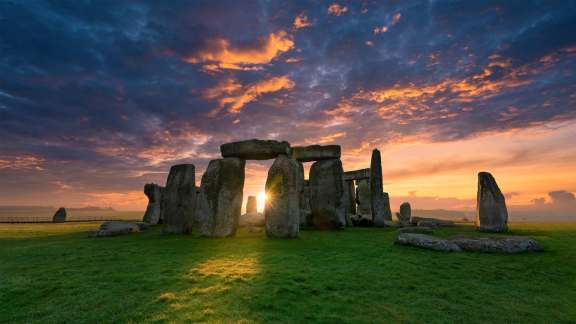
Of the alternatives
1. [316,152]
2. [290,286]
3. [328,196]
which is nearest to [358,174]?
[316,152]

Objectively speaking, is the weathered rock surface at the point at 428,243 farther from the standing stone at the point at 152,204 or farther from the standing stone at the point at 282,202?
the standing stone at the point at 152,204

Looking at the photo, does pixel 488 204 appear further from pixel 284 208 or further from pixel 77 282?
pixel 77 282

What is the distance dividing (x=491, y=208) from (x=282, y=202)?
9131mm

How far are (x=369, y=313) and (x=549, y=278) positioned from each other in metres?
4.15

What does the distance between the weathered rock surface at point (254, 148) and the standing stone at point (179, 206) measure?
225 cm

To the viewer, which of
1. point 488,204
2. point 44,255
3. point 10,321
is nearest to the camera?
point 10,321

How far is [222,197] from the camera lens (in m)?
11.1

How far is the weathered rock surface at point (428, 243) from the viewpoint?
7.77 m

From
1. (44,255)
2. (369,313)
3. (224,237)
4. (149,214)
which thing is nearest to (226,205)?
(224,237)

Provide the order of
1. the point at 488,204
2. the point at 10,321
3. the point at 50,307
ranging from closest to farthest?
1. the point at 10,321
2. the point at 50,307
3. the point at 488,204

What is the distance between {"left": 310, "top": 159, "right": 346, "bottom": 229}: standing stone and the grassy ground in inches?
247

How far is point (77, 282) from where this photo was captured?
516 cm

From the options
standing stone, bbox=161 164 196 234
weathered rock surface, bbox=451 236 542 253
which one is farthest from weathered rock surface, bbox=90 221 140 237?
weathered rock surface, bbox=451 236 542 253

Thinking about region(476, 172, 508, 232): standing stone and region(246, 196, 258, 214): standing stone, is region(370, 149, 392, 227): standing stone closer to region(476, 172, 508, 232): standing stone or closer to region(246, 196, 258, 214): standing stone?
region(476, 172, 508, 232): standing stone
